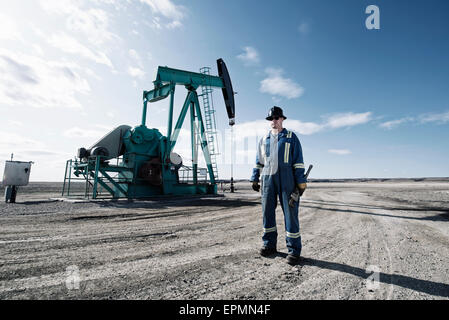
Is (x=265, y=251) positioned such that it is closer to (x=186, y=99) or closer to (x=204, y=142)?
(x=204, y=142)

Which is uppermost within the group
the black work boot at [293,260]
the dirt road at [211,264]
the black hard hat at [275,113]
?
the black hard hat at [275,113]

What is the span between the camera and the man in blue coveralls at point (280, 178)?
2548 mm

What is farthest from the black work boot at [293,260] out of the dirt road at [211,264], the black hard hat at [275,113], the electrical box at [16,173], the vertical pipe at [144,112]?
the vertical pipe at [144,112]

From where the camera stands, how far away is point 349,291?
1.72m

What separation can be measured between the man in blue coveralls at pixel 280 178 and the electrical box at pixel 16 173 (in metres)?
11.6

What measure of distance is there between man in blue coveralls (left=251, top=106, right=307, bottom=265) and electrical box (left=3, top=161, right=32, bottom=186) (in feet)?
38.0

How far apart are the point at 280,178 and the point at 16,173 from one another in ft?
39.2

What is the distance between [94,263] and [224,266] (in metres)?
1.48

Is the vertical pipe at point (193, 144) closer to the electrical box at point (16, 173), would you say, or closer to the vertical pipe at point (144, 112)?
the vertical pipe at point (144, 112)

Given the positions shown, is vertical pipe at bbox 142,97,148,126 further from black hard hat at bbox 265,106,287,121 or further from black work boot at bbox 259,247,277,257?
black work boot at bbox 259,247,277,257

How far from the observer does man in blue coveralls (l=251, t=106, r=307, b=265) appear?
2548 millimetres

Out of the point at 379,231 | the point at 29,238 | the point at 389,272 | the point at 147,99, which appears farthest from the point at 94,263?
the point at 147,99
